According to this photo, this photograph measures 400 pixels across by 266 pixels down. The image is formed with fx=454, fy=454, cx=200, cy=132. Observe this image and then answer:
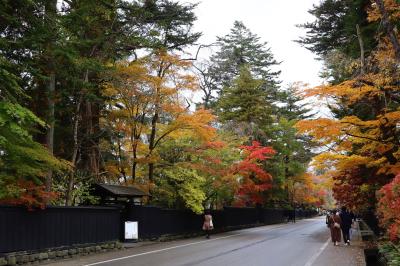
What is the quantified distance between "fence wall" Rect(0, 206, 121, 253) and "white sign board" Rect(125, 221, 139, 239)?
484 millimetres

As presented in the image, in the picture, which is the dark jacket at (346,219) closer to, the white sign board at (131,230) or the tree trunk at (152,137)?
the white sign board at (131,230)

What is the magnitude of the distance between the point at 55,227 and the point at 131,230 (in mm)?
6278

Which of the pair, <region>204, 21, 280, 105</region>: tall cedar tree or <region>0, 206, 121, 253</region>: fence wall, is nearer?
<region>0, 206, 121, 253</region>: fence wall

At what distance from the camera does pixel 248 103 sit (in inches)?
1806

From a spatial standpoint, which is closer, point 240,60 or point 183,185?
point 183,185

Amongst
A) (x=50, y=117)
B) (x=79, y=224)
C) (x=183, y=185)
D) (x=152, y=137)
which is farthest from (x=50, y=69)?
(x=183, y=185)

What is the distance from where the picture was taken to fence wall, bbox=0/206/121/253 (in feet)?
47.3

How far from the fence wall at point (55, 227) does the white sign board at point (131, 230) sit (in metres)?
0.48

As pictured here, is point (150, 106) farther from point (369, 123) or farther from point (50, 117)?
point (369, 123)

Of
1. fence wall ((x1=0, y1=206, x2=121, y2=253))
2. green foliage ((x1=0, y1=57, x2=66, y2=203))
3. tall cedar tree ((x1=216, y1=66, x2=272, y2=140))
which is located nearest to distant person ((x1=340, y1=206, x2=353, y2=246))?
fence wall ((x1=0, y1=206, x2=121, y2=253))

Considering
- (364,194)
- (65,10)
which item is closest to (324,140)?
(364,194)

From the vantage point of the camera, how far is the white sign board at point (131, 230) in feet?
73.5

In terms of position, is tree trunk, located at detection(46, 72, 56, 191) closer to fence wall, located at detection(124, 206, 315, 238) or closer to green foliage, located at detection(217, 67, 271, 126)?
fence wall, located at detection(124, 206, 315, 238)

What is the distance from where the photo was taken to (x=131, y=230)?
22.7 meters
